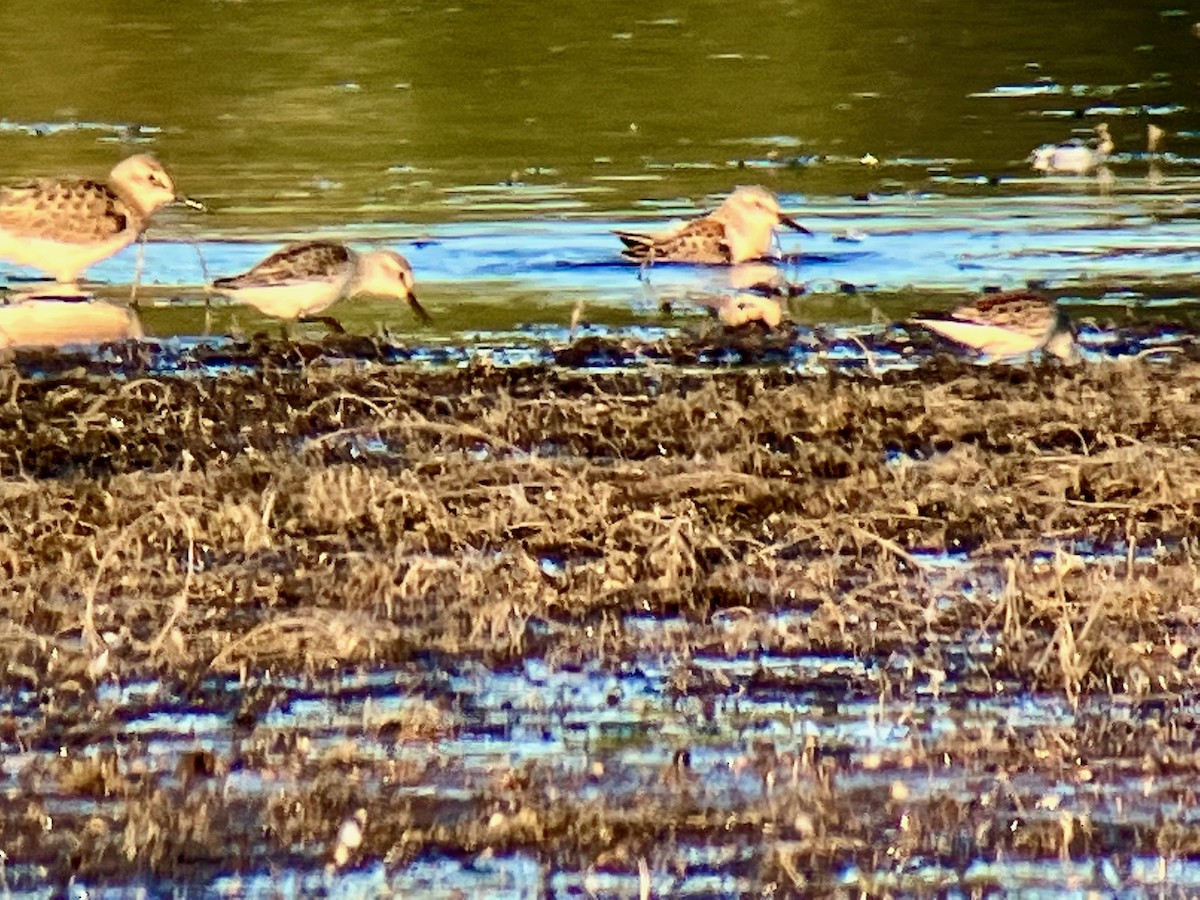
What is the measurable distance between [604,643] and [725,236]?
7380 mm

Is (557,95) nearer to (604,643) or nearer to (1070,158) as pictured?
(1070,158)

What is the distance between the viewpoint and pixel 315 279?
11.4 metres

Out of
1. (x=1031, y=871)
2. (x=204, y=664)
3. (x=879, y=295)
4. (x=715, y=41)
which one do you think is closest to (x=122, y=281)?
(x=879, y=295)

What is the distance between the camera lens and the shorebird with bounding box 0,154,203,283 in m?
12.6

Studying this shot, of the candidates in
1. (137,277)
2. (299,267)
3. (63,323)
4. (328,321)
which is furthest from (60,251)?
(299,267)

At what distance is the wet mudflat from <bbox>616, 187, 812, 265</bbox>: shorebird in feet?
12.3

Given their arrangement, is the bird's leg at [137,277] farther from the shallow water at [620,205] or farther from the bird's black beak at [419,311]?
the bird's black beak at [419,311]

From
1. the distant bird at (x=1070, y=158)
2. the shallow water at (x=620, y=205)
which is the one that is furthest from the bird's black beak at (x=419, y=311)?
the distant bird at (x=1070, y=158)

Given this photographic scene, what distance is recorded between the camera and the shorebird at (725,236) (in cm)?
1296

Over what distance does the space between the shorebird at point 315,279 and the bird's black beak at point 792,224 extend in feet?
8.03

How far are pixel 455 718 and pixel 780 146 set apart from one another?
40.9 feet

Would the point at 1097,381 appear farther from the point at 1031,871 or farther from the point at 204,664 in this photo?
the point at 1031,871

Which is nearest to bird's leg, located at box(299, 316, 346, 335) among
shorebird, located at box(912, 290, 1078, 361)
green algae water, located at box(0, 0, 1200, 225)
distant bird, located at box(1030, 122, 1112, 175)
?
green algae water, located at box(0, 0, 1200, 225)

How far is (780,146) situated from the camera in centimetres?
1759
